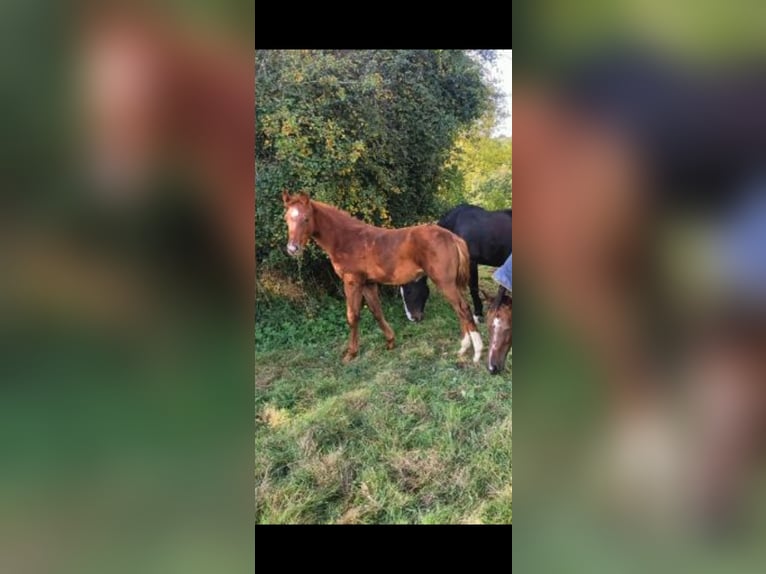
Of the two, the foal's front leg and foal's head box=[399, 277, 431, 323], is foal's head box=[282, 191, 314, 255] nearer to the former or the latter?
the foal's front leg

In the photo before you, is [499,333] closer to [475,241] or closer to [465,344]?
[465,344]

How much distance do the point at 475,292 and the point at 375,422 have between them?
3.20ft

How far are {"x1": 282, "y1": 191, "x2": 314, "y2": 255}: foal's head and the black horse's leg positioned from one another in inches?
39.5

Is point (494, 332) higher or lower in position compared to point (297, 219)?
lower

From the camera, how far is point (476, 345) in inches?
115

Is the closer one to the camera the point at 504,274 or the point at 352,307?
the point at 504,274

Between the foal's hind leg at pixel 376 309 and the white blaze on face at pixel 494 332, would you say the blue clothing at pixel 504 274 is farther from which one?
the foal's hind leg at pixel 376 309

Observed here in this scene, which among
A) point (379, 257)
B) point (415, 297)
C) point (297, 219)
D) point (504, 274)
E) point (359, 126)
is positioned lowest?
point (415, 297)
